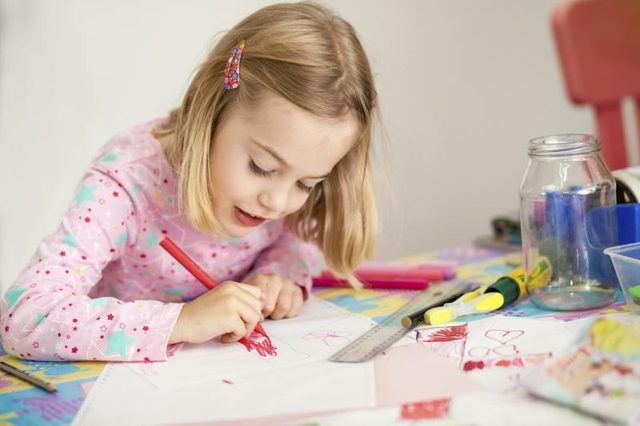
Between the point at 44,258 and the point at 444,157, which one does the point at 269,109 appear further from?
the point at 444,157

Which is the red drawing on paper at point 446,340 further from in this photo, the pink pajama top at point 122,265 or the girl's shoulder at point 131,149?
the girl's shoulder at point 131,149

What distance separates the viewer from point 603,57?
1.30m

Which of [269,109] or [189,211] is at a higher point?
[269,109]

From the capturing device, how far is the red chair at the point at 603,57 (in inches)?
50.3

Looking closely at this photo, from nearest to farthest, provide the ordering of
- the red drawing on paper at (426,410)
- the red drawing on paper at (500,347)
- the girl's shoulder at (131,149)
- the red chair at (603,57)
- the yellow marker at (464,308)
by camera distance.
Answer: the red drawing on paper at (426,410) < the red drawing on paper at (500,347) < the yellow marker at (464,308) < the girl's shoulder at (131,149) < the red chair at (603,57)

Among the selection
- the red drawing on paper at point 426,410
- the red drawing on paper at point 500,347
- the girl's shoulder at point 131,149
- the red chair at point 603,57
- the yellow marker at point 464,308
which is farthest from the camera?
the red chair at point 603,57

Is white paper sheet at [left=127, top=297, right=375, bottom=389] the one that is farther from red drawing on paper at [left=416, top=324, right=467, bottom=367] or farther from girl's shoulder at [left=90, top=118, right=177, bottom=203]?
girl's shoulder at [left=90, top=118, right=177, bottom=203]

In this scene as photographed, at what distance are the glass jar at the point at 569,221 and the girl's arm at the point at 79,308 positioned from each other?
1.32 ft

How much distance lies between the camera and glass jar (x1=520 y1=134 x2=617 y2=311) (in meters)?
0.87

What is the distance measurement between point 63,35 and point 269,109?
0.63 m

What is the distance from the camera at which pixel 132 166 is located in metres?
0.95

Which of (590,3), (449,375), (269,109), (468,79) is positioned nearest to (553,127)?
(468,79)

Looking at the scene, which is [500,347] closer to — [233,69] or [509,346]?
[509,346]

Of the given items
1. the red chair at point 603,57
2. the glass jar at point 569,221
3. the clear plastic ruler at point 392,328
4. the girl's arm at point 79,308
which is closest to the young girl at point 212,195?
the girl's arm at point 79,308
